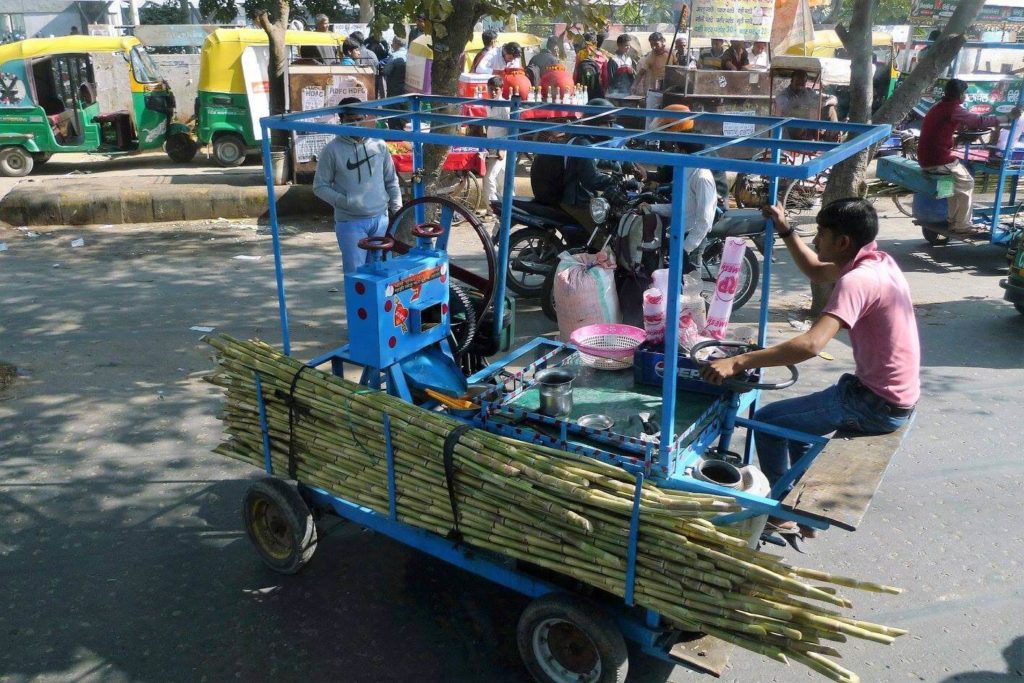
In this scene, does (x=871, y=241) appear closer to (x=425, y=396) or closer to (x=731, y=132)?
(x=425, y=396)

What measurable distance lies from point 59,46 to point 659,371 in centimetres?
1307

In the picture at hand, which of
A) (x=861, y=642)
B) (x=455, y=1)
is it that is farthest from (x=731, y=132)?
(x=861, y=642)

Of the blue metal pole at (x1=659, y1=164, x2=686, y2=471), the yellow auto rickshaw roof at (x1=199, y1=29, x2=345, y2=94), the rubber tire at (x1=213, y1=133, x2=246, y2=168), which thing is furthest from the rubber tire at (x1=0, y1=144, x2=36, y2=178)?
the blue metal pole at (x1=659, y1=164, x2=686, y2=471)

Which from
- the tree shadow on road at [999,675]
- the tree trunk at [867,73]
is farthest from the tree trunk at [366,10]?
the tree shadow on road at [999,675]

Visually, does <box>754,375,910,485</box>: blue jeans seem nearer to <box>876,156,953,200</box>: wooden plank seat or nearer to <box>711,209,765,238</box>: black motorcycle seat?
<box>711,209,765,238</box>: black motorcycle seat

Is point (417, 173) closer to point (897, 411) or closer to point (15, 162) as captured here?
point (897, 411)

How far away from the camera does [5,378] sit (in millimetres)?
6246

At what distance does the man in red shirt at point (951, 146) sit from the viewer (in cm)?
902

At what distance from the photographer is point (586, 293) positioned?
6.44 meters

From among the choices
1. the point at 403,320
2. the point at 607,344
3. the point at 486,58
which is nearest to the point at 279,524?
the point at 403,320

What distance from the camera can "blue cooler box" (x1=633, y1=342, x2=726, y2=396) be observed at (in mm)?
3912

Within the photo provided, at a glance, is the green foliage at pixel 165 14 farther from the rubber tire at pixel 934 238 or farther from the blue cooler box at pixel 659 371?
the blue cooler box at pixel 659 371

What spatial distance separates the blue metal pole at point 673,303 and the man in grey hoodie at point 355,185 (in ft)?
11.9

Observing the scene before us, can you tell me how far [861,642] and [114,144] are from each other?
45.4ft
